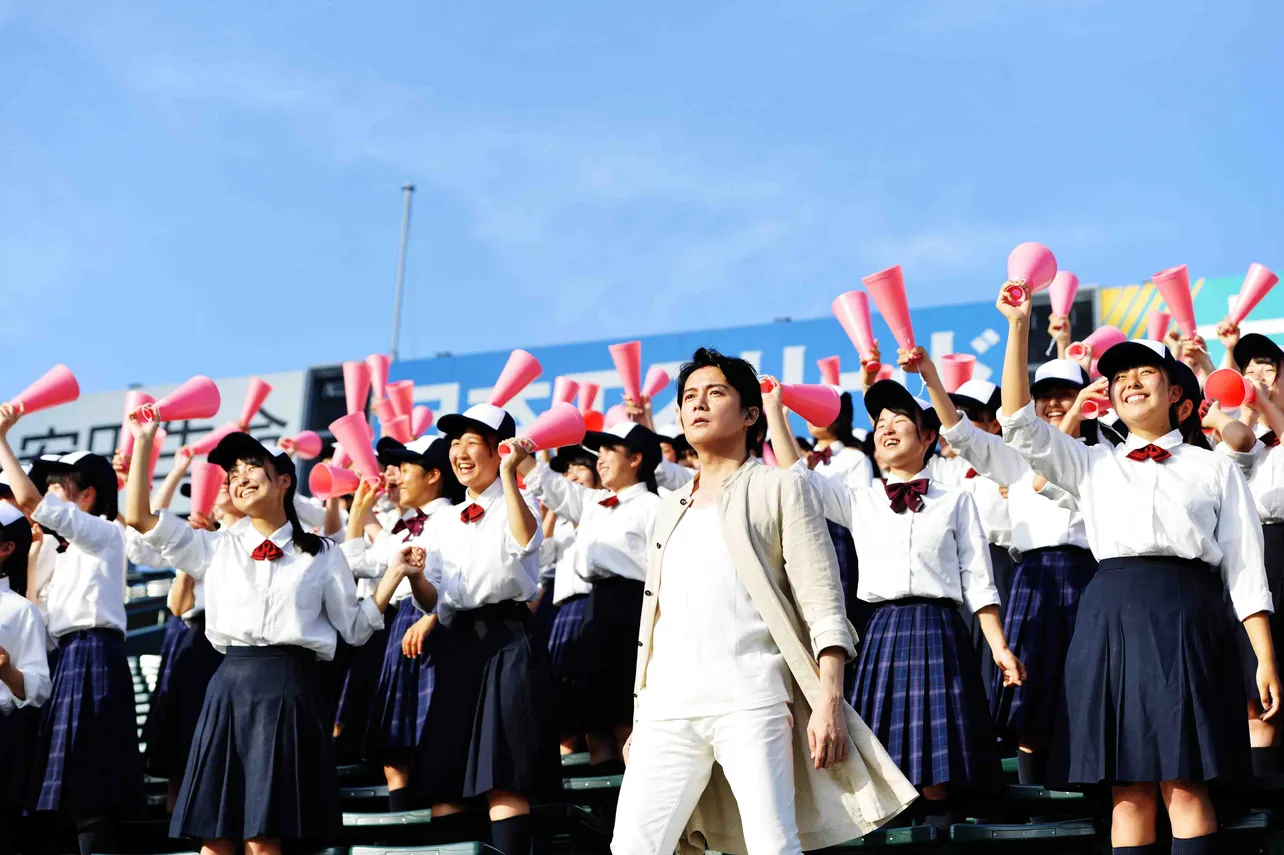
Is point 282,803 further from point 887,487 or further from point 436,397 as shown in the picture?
point 436,397

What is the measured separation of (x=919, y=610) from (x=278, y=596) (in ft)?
7.58

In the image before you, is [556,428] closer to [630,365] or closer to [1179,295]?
[630,365]

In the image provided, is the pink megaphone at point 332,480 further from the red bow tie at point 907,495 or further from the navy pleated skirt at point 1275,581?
the navy pleated skirt at point 1275,581

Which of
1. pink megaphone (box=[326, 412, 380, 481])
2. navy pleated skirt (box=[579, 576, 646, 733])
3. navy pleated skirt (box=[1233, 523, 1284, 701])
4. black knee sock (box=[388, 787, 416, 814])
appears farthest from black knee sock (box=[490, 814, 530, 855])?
navy pleated skirt (box=[1233, 523, 1284, 701])

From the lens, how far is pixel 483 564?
5480mm

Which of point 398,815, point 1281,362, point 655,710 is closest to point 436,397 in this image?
point 398,815

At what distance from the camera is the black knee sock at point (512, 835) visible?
5141mm

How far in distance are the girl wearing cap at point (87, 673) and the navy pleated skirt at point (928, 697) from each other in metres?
3.13

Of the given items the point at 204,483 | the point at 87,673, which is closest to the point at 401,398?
the point at 204,483

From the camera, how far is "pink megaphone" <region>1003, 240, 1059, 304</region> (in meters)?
4.21

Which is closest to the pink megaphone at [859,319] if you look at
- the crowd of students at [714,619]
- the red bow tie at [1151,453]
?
the crowd of students at [714,619]

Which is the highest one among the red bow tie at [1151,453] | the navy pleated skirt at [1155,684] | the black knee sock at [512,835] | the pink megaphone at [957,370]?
the pink megaphone at [957,370]

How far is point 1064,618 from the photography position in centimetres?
Result: 568

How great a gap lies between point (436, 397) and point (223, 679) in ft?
24.5
